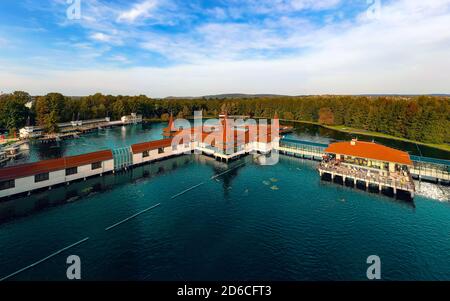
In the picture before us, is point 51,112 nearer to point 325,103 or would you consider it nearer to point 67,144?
point 67,144

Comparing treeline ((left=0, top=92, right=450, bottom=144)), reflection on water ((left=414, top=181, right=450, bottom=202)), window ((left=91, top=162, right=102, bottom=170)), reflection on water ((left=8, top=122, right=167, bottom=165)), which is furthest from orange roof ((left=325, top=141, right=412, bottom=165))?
reflection on water ((left=8, top=122, right=167, bottom=165))

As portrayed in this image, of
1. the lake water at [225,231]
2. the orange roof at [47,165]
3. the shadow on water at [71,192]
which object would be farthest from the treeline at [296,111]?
the lake water at [225,231]

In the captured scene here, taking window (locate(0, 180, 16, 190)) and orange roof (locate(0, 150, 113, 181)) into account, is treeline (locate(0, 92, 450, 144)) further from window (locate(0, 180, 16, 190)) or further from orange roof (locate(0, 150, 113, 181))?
window (locate(0, 180, 16, 190))

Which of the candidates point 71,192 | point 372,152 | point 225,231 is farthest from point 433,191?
point 71,192

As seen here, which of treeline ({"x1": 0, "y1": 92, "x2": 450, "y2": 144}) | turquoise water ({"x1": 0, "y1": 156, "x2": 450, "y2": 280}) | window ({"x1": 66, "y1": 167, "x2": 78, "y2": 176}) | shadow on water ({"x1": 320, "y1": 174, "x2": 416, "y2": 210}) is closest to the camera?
turquoise water ({"x1": 0, "y1": 156, "x2": 450, "y2": 280})

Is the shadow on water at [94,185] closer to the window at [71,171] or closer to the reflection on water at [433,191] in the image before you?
the window at [71,171]

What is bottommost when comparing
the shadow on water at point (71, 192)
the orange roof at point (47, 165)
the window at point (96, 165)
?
the shadow on water at point (71, 192)
